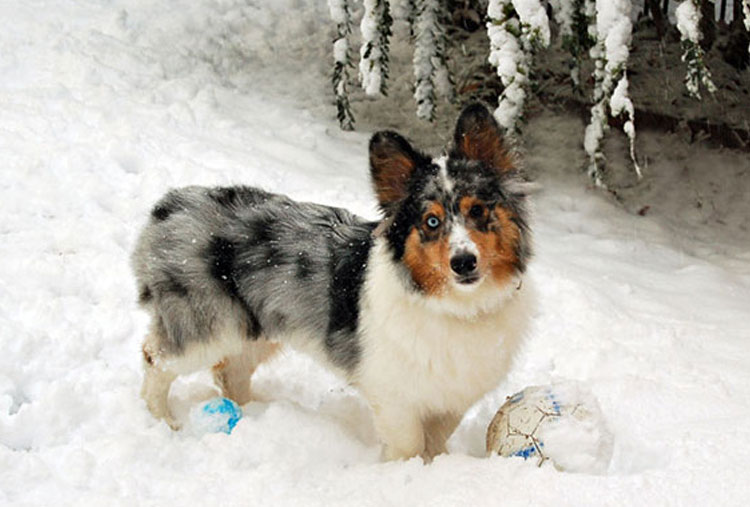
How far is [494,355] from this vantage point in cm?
351

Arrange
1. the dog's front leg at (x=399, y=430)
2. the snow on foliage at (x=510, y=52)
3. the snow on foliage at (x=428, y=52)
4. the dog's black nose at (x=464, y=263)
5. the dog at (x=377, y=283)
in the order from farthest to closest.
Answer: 1. the snow on foliage at (x=428, y=52)
2. the snow on foliage at (x=510, y=52)
3. the dog's front leg at (x=399, y=430)
4. the dog at (x=377, y=283)
5. the dog's black nose at (x=464, y=263)

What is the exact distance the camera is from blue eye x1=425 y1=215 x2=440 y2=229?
3.29 meters

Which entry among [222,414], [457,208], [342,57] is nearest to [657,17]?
[342,57]

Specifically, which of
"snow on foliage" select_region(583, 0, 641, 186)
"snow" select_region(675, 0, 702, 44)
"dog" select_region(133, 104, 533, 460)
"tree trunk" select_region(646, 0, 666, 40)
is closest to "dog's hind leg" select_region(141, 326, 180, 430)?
"dog" select_region(133, 104, 533, 460)

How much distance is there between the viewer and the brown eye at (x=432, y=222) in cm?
329

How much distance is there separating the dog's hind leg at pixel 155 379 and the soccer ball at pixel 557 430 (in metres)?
1.75

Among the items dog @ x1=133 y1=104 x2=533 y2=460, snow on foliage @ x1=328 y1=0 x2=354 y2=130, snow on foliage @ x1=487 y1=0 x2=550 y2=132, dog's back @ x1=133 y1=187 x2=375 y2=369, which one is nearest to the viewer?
dog @ x1=133 y1=104 x2=533 y2=460

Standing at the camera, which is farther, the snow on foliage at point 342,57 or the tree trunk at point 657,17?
the tree trunk at point 657,17

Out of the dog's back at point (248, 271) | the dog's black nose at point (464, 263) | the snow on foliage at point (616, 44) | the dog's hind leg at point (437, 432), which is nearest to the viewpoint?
the dog's black nose at point (464, 263)

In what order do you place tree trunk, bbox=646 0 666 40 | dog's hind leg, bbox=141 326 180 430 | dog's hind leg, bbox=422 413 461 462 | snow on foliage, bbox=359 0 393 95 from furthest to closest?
tree trunk, bbox=646 0 666 40 < snow on foliage, bbox=359 0 393 95 < dog's hind leg, bbox=141 326 180 430 < dog's hind leg, bbox=422 413 461 462

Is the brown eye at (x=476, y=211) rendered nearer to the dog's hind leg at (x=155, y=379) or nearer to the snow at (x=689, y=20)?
the dog's hind leg at (x=155, y=379)

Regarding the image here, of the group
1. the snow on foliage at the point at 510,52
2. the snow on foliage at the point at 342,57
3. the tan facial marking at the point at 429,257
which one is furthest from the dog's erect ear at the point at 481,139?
the snow on foliage at the point at 342,57

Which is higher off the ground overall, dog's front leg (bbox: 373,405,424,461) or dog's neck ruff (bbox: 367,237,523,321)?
dog's neck ruff (bbox: 367,237,523,321)

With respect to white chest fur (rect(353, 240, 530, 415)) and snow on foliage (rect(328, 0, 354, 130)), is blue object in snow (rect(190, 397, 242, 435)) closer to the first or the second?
white chest fur (rect(353, 240, 530, 415))
